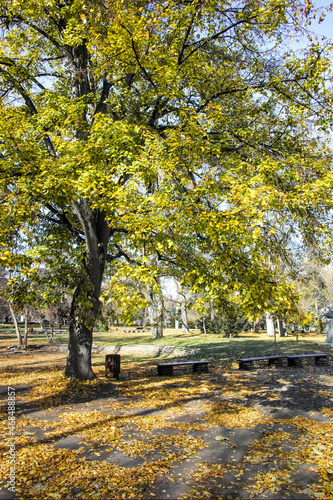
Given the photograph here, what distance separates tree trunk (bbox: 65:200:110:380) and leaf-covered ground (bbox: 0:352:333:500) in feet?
1.66

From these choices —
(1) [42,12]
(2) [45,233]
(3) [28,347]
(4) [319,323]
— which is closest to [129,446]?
(2) [45,233]

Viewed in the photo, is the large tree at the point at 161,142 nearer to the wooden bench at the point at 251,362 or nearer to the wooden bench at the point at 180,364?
the wooden bench at the point at 180,364

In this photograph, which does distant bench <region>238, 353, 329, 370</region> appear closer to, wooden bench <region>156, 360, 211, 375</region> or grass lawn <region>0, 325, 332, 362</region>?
wooden bench <region>156, 360, 211, 375</region>

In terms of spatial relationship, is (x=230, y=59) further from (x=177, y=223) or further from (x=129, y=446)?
(x=129, y=446)

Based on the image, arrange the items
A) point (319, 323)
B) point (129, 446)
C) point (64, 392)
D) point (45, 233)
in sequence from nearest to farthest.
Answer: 1. point (129, 446)
2. point (64, 392)
3. point (45, 233)
4. point (319, 323)

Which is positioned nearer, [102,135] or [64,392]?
[102,135]

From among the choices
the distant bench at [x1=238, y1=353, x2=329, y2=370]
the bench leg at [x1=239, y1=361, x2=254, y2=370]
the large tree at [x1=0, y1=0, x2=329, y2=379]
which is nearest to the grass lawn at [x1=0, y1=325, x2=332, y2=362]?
the distant bench at [x1=238, y1=353, x2=329, y2=370]

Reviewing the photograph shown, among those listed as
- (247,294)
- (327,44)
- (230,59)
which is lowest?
(247,294)

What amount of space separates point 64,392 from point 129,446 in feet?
12.2

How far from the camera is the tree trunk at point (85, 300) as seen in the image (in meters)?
8.34

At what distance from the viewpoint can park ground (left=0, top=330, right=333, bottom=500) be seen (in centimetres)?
361

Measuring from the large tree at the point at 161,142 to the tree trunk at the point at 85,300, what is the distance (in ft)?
0.12

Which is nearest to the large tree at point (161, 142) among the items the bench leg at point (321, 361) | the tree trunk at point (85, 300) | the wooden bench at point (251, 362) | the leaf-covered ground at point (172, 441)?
the tree trunk at point (85, 300)

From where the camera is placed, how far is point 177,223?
557 centimetres
